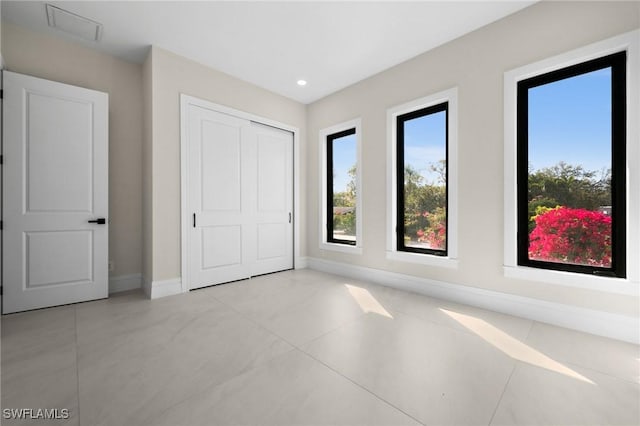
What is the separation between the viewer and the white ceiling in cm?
243

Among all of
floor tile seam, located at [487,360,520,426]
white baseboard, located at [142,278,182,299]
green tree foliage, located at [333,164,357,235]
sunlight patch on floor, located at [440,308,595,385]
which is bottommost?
sunlight patch on floor, located at [440,308,595,385]

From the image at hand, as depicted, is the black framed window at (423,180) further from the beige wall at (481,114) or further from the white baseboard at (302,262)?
the white baseboard at (302,262)

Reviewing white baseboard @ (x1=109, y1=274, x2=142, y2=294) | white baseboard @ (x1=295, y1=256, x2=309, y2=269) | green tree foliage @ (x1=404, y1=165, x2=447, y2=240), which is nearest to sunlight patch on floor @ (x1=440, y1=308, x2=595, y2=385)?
green tree foliage @ (x1=404, y1=165, x2=447, y2=240)

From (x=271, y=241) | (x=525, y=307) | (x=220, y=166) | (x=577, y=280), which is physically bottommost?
(x=525, y=307)

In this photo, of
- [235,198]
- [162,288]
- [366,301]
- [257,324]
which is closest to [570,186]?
[366,301]

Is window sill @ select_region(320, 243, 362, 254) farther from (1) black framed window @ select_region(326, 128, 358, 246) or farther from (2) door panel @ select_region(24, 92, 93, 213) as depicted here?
(2) door panel @ select_region(24, 92, 93, 213)

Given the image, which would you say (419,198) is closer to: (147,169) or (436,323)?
(436,323)

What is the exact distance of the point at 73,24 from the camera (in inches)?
105

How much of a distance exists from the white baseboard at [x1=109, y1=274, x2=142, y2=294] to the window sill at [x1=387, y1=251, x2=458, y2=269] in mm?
3222

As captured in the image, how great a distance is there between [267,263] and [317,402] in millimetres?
2919

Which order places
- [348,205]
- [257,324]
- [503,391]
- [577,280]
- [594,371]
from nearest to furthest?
[503,391], [594,371], [577,280], [257,324], [348,205]

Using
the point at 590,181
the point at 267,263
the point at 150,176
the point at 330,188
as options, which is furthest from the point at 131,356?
the point at 590,181

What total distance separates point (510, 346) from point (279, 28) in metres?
3.46

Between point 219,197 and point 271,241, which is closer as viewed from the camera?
point 219,197
